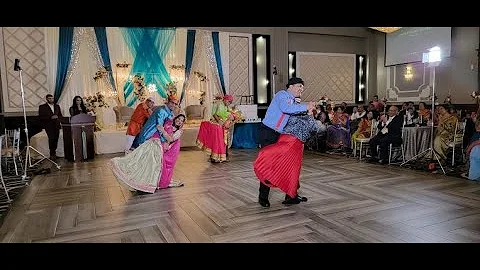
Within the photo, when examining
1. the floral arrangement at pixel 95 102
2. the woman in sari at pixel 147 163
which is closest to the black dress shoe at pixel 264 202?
the woman in sari at pixel 147 163

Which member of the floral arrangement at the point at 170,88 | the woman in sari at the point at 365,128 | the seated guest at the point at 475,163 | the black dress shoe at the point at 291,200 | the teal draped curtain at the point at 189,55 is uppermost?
the teal draped curtain at the point at 189,55

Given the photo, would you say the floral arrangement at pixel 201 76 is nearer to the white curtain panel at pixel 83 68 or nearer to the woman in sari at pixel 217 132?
the white curtain panel at pixel 83 68

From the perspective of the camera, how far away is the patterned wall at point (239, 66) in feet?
34.4

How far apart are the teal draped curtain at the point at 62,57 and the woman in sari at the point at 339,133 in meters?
6.58

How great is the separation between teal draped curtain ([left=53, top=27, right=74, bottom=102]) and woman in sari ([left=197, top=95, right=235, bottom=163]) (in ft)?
14.2

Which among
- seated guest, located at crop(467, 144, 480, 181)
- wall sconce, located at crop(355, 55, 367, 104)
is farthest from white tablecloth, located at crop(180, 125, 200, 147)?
wall sconce, located at crop(355, 55, 367, 104)

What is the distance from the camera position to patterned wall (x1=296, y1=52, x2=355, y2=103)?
11539mm

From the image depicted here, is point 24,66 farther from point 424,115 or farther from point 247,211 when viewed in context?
point 424,115

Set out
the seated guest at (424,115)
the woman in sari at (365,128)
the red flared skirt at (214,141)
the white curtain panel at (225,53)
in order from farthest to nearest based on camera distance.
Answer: the white curtain panel at (225,53), the woman in sari at (365,128), the seated guest at (424,115), the red flared skirt at (214,141)

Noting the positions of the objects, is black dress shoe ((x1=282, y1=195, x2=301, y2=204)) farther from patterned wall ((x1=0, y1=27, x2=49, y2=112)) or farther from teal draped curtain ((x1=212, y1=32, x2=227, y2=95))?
patterned wall ((x1=0, y1=27, x2=49, y2=112))

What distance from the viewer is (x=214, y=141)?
6.44m

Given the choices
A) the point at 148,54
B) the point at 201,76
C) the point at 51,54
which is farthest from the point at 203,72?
the point at 51,54
